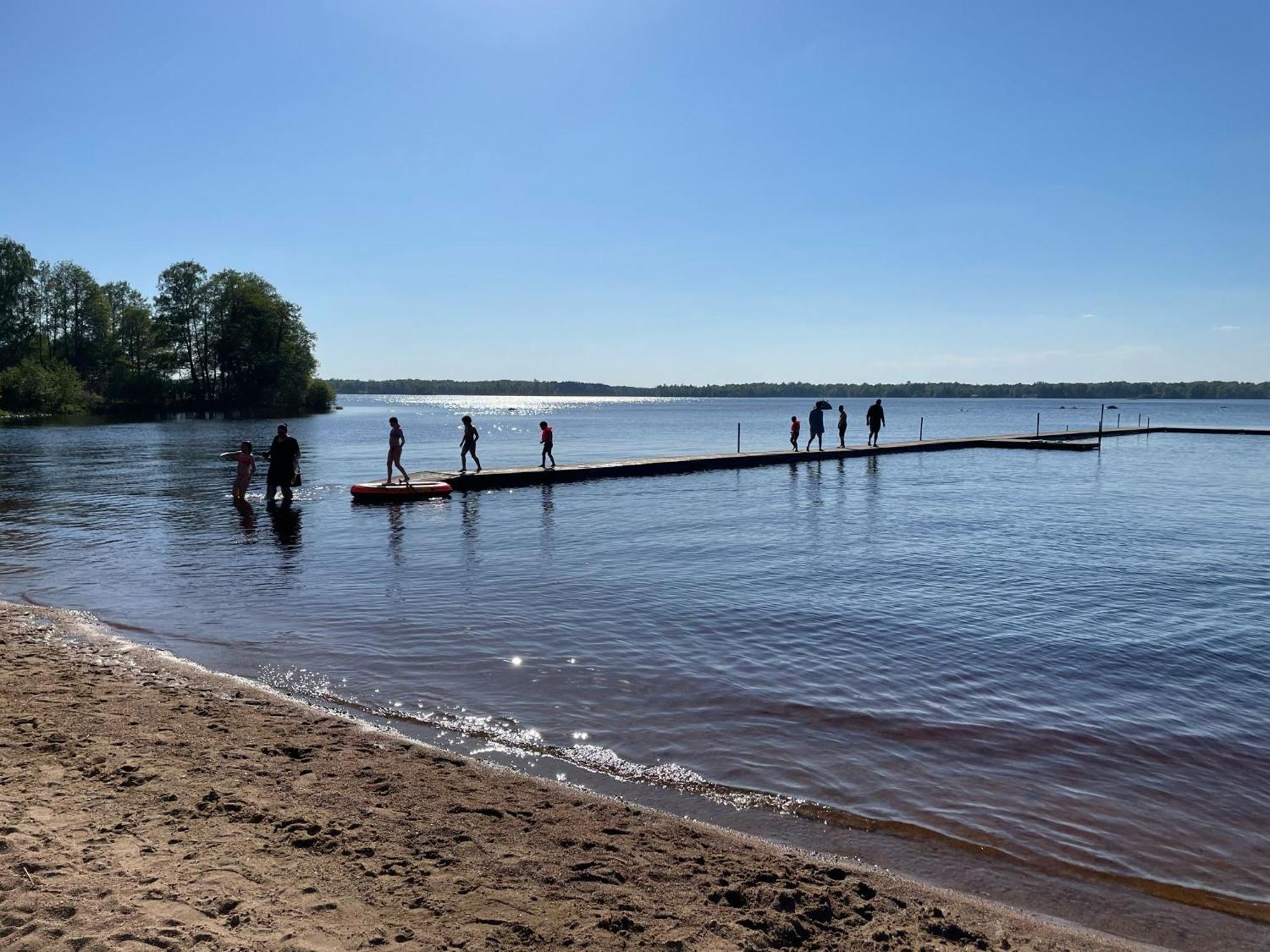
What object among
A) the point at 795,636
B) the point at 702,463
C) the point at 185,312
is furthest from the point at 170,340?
the point at 795,636

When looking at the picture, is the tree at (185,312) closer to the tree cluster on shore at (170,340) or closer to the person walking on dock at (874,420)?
the tree cluster on shore at (170,340)

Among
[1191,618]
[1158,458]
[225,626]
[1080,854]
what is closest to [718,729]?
[1080,854]

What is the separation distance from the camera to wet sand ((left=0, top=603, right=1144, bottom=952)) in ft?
12.3

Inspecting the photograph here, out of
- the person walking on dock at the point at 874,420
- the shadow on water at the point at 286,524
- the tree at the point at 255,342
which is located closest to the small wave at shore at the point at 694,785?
the shadow on water at the point at 286,524

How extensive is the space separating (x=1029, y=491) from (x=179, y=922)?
1051 inches

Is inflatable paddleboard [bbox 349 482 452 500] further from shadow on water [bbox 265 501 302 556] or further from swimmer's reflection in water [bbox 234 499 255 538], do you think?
swimmer's reflection in water [bbox 234 499 255 538]

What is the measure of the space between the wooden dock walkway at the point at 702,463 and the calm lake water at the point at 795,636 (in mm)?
1934

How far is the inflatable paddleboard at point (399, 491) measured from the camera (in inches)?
851

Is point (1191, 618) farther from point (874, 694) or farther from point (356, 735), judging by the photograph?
point (356, 735)

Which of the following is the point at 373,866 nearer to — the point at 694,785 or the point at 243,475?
the point at 694,785

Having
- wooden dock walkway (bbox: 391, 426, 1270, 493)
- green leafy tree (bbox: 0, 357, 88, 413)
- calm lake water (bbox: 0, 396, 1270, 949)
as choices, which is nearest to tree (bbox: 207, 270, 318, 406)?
green leafy tree (bbox: 0, 357, 88, 413)

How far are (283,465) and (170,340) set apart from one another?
83.5m

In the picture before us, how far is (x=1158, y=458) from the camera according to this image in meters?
40.8

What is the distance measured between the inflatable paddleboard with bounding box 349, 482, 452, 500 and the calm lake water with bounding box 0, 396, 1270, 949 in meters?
0.75
